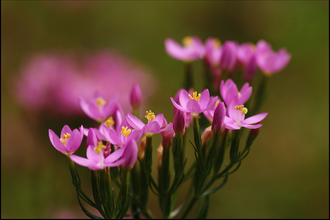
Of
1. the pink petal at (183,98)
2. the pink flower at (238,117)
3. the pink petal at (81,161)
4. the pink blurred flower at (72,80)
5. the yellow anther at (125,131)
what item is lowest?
the pink petal at (81,161)

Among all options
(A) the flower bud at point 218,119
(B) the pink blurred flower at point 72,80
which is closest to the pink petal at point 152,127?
(A) the flower bud at point 218,119

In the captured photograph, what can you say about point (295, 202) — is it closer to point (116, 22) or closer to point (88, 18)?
point (88, 18)

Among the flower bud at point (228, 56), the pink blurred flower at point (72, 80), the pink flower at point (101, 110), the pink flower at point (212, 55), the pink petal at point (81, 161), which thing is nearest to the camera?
the pink petal at point (81, 161)

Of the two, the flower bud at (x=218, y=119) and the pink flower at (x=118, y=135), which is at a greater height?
the flower bud at (x=218, y=119)

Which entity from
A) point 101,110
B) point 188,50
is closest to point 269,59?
point 188,50

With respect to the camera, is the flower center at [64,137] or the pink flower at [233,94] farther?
the pink flower at [233,94]

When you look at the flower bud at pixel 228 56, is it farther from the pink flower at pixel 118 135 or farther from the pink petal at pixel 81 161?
the pink petal at pixel 81 161

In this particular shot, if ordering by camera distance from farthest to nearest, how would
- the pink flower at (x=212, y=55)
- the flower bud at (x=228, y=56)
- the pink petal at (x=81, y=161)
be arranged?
the pink flower at (x=212, y=55) < the flower bud at (x=228, y=56) < the pink petal at (x=81, y=161)

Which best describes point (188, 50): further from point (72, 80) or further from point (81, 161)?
point (81, 161)
